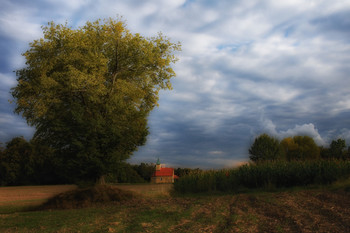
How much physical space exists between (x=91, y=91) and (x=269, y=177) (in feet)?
45.2

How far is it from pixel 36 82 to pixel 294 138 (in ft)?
159

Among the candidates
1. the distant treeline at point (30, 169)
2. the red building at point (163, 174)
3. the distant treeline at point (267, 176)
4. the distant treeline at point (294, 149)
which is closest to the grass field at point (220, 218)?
the distant treeline at point (267, 176)

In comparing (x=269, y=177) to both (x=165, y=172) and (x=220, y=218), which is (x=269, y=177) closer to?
(x=165, y=172)

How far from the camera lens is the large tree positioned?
16438mm

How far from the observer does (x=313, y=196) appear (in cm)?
1128

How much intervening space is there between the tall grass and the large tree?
4.73 metres

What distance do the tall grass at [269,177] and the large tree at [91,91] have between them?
473 cm

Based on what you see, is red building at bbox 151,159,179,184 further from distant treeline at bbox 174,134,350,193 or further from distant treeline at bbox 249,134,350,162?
distant treeline at bbox 249,134,350,162

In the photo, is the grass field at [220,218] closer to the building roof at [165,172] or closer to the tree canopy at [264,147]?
the building roof at [165,172]

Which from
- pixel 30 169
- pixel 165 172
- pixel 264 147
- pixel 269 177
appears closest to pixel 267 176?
pixel 269 177

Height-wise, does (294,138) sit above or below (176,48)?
below

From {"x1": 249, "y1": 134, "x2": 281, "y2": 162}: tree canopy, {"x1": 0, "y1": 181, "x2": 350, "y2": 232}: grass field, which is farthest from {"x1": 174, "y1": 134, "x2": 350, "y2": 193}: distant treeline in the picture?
{"x1": 249, "y1": 134, "x2": 281, "y2": 162}: tree canopy

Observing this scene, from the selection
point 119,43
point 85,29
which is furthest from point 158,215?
point 85,29

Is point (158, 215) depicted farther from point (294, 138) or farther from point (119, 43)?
point (294, 138)
